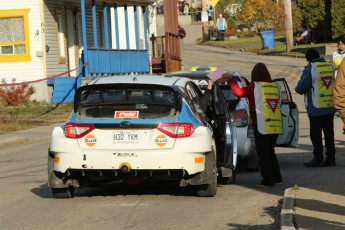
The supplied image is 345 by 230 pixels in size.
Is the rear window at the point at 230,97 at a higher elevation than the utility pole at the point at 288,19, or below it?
below

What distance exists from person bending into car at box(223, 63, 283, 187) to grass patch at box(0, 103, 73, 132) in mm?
12413

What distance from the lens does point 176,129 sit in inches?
436

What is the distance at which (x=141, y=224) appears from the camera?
9750 mm

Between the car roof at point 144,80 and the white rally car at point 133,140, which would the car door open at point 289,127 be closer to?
the car roof at point 144,80

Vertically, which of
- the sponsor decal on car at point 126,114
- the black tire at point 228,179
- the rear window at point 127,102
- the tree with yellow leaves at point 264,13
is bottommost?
the black tire at point 228,179

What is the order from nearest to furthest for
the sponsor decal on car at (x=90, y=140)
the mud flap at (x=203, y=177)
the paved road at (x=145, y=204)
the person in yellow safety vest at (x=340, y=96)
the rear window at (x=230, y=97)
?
the person in yellow safety vest at (x=340, y=96) < the paved road at (x=145, y=204) < the sponsor decal on car at (x=90, y=140) < the mud flap at (x=203, y=177) < the rear window at (x=230, y=97)

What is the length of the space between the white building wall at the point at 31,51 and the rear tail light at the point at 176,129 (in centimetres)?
2130

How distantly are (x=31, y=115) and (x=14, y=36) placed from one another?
202 inches

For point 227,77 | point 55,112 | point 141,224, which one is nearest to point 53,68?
point 55,112

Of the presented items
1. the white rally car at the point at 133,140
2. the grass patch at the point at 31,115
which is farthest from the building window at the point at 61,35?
the white rally car at the point at 133,140

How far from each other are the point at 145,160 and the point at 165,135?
383 mm

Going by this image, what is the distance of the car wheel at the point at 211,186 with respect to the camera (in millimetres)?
11399

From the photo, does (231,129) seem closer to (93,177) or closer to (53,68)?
(93,177)

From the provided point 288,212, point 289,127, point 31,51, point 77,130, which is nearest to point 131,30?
point 31,51
